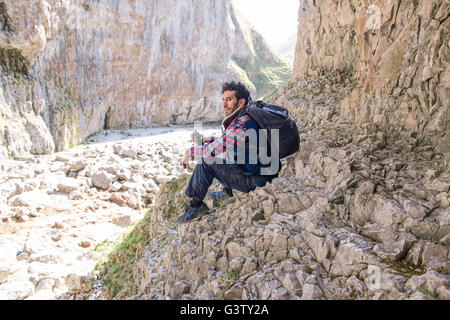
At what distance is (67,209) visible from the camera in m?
8.47

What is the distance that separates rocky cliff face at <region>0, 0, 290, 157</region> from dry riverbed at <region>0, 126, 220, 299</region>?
1.87 metres

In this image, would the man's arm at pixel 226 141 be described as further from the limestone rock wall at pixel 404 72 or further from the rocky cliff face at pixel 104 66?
the rocky cliff face at pixel 104 66

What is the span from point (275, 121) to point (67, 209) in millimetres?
8104

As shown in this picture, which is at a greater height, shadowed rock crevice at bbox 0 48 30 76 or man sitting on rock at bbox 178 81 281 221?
shadowed rock crevice at bbox 0 48 30 76

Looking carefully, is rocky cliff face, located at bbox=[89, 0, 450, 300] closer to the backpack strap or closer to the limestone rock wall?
the limestone rock wall

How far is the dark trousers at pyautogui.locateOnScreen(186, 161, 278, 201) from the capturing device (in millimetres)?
3236

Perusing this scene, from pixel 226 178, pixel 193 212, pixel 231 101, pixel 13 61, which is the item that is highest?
pixel 13 61

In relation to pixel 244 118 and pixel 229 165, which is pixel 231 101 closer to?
pixel 244 118

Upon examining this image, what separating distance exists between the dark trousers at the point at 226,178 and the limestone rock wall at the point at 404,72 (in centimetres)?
153

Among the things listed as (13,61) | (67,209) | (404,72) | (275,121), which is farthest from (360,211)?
(13,61)

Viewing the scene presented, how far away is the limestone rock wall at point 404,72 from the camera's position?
270 cm

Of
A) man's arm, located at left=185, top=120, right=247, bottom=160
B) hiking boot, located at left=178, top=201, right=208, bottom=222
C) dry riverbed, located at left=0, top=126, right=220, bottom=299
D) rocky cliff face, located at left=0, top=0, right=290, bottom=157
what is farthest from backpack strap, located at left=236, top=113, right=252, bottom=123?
rocky cliff face, located at left=0, top=0, right=290, bottom=157
